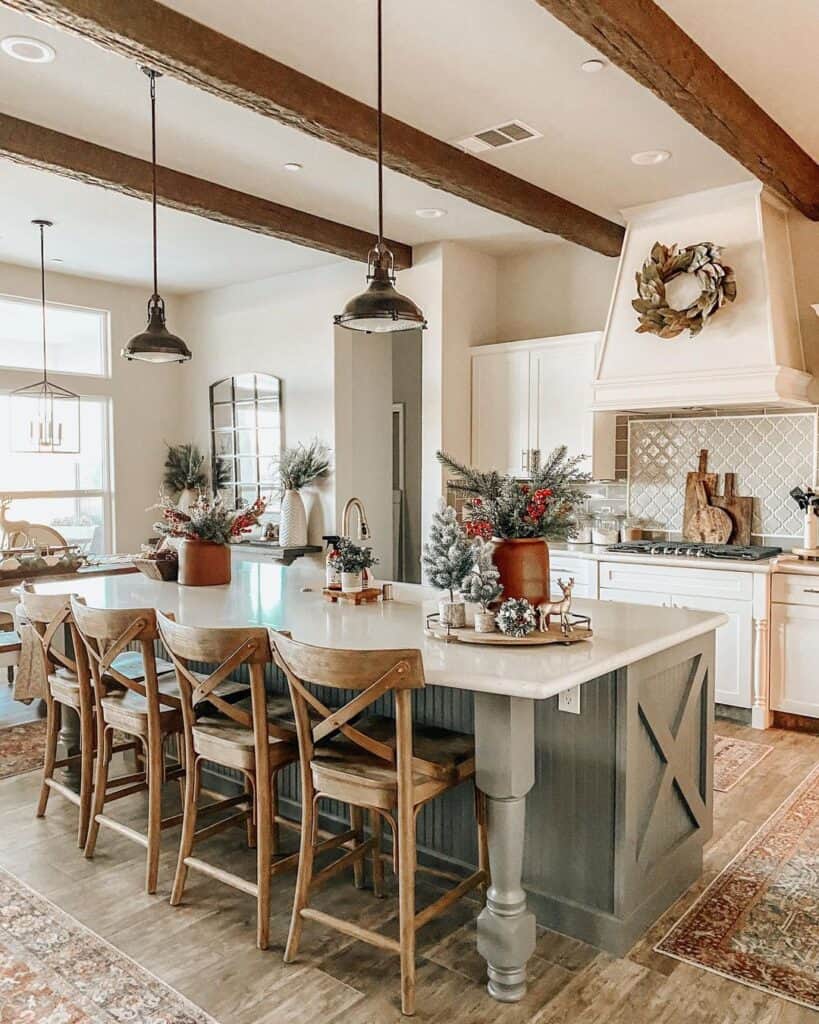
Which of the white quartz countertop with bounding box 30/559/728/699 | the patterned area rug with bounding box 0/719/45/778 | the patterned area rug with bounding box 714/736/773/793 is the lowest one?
the patterned area rug with bounding box 714/736/773/793

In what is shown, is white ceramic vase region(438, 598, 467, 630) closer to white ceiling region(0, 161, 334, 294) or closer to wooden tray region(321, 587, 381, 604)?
wooden tray region(321, 587, 381, 604)

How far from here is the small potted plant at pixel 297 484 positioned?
6.55 meters

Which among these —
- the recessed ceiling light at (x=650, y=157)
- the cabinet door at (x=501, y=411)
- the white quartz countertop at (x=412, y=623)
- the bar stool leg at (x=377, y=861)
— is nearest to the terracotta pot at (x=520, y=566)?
the white quartz countertop at (x=412, y=623)

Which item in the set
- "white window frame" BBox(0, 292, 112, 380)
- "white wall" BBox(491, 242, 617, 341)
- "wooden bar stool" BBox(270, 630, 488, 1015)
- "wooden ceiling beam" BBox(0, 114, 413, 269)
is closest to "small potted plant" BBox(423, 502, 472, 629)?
"wooden bar stool" BBox(270, 630, 488, 1015)

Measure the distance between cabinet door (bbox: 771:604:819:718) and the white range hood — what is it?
118 centimetres

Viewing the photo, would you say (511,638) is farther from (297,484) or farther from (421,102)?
(297,484)

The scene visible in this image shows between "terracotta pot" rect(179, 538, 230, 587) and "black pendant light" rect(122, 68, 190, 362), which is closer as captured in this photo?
"terracotta pot" rect(179, 538, 230, 587)

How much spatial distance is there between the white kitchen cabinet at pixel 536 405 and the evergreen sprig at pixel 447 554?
2.95 m

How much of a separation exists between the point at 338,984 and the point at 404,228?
4.58 meters

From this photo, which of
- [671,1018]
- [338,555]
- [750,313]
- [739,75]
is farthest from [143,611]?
[750,313]

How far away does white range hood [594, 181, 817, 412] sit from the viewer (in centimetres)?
465

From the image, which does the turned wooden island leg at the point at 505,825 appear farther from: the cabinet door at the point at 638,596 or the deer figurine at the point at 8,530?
the deer figurine at the point at 8,530

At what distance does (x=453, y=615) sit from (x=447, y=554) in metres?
0.20

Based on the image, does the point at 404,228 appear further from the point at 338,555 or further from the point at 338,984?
the point at 338,984
